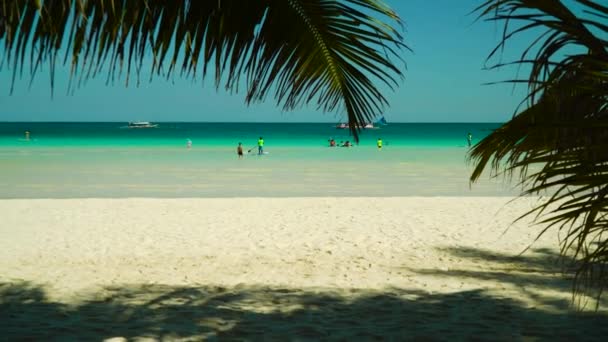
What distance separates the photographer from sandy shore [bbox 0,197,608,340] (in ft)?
13.5

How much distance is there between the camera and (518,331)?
3.98 meters

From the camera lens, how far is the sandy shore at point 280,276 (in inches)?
162

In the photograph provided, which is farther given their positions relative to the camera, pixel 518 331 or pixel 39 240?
pixel 39 240

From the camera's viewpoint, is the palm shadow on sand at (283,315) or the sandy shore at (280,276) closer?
the palm shadow on sand at (283,315)

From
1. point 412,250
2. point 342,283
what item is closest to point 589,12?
point 342,283

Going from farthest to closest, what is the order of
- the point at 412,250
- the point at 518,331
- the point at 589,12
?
the point at 412,250 < the point at 518,331 < the point at 589,12

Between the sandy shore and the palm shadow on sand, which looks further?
the sandy shore

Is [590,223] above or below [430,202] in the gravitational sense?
above

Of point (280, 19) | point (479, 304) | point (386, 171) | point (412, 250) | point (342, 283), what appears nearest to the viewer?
point (280, 19)

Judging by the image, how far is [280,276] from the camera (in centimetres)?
582

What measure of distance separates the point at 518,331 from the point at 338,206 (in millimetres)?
7678

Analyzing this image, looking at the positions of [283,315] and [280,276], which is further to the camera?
[280,276]

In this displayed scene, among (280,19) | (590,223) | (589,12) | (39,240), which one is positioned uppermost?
(280,19)

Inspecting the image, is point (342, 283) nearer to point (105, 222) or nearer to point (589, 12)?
point (589, 12)
